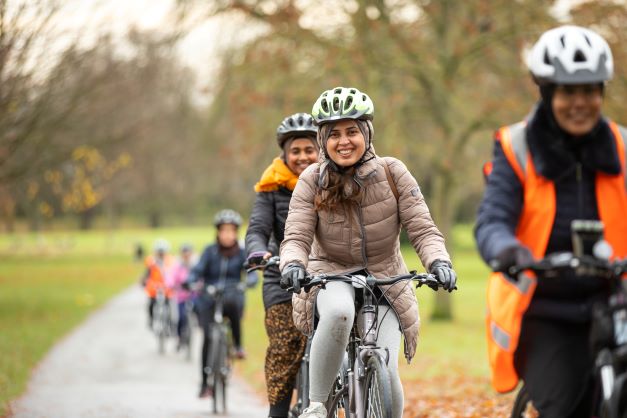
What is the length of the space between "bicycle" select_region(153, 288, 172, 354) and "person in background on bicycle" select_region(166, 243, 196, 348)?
10.5 inches

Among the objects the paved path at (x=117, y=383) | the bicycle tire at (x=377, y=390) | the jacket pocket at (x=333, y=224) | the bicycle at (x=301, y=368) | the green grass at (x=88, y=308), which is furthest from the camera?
the green grass at (x=88, y=308)

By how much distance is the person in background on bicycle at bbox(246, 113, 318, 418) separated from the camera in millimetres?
6680

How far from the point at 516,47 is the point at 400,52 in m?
2.48

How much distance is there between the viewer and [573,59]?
359cm

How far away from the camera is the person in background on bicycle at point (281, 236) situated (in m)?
6.68

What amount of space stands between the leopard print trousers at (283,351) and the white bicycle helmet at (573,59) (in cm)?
334

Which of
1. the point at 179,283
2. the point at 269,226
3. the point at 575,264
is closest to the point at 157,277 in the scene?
the point at 179,283

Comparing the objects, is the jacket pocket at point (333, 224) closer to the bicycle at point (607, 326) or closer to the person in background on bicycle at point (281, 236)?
the person in background on bicycle at point (281, 236)

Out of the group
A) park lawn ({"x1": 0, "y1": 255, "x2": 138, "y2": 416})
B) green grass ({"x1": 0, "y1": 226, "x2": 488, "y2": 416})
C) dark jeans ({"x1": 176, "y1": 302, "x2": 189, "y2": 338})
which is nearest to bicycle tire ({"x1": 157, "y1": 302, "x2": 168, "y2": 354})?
dark jeans ({"x1": 176, "y1": 302, "x2": 189, "y2": 338})

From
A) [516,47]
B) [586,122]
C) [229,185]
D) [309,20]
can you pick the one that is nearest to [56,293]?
[309,20]

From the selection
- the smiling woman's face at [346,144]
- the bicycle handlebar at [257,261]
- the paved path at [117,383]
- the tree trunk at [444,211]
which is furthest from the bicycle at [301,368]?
the tree trunk at [444,211]

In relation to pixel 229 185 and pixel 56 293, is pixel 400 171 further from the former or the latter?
pixel 229 185

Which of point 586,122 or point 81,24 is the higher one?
point 81,24

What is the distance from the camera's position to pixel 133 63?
25.9 meters
